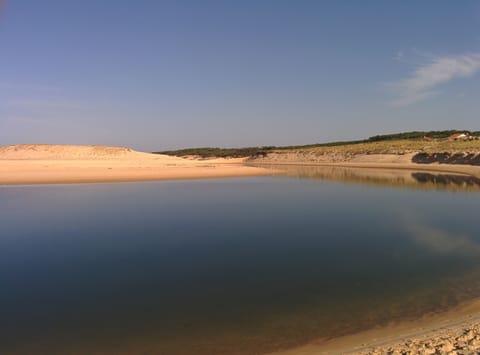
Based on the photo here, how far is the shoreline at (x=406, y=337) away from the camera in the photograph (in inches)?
192

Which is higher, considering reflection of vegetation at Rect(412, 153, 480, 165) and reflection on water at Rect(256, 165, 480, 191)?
reflection of vegetation at Rect(412, 153, 480, 165)

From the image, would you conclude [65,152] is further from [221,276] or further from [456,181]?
[221,276]

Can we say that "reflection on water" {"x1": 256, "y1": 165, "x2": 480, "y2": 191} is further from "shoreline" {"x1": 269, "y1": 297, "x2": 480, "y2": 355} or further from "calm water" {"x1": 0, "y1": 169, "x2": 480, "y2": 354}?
"shoreline" {"x1": 269, "y1": 297, "x2": 480, "y2": 355}

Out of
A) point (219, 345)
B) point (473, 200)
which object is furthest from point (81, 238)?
point (473, 200)

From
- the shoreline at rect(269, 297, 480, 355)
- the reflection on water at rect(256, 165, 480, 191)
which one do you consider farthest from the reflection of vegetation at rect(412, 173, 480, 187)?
the shoreline at rect(269, 297, 480, 355)

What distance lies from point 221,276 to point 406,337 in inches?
149

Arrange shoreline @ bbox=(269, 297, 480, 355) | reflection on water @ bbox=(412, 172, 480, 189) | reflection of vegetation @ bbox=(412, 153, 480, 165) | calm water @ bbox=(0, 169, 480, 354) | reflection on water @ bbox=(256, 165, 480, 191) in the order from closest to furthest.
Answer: shoreline @ bbox=(269, 297, 480, 355), calm water @ bbox=(0, 169, 480, 354), reflection on water @ bbox=(256, 165, 480, 191), reflection on water @ bbox=(412, 172, 480, 189), reflection of vegetation @ bbox=(412, 153, 480, 165)

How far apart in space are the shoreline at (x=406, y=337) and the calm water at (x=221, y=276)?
23 cm

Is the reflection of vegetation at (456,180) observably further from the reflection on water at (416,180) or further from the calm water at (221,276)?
the calm water at (221,276)

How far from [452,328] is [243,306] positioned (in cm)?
308

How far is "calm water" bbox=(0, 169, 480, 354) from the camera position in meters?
5.59

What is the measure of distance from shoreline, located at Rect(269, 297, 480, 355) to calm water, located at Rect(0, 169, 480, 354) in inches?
9.0

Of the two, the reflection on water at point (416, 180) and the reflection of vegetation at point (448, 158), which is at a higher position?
the reflection of vegetation at point (448, 158)

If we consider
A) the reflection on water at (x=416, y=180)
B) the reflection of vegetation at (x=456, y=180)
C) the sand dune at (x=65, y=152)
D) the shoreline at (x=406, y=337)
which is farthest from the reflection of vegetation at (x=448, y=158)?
the sand dune at (x=65, y=152)
